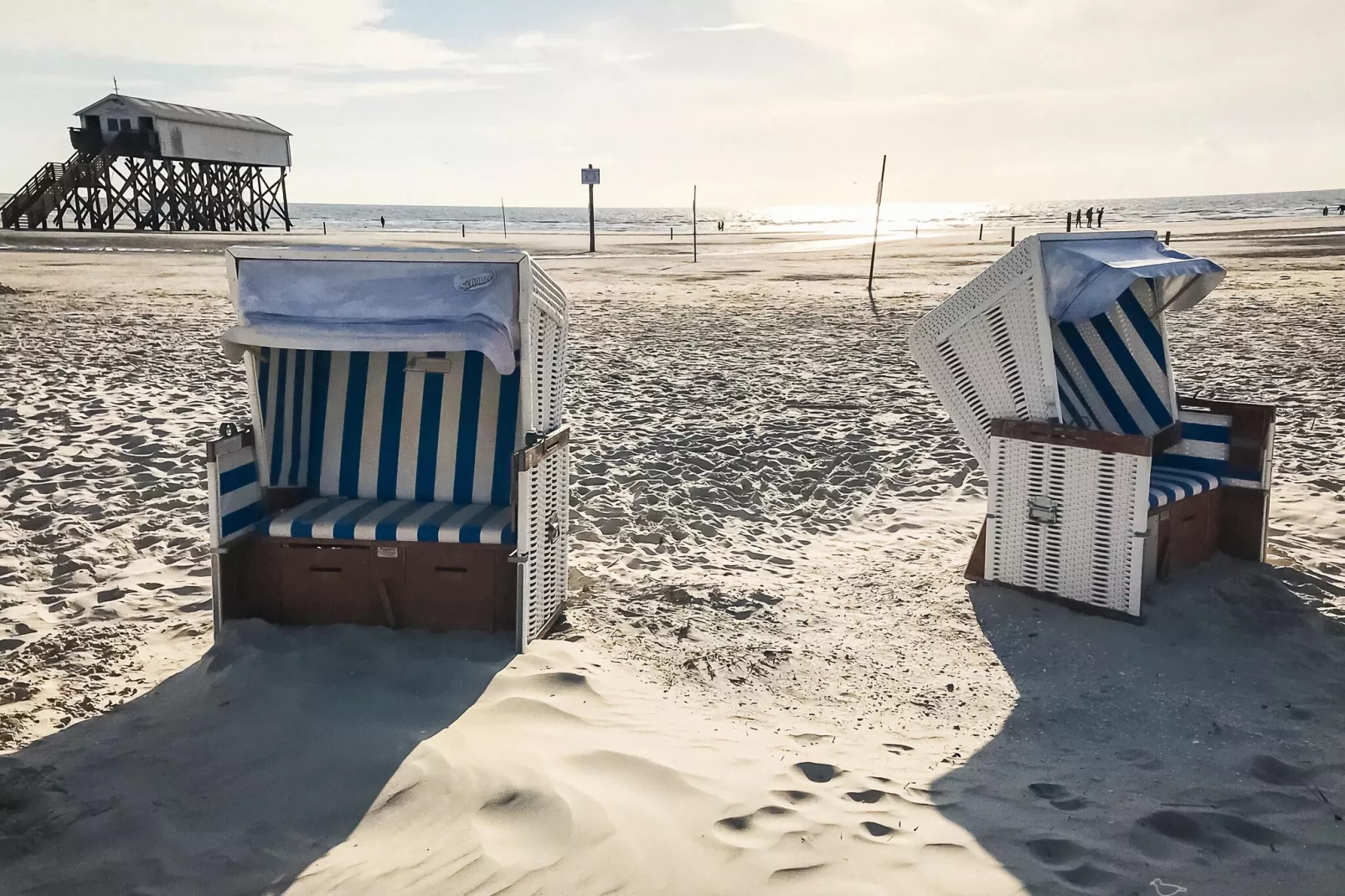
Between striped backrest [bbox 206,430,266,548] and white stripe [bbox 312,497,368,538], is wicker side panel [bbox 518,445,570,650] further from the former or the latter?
striped backrest [bbox 206,430,266,548]

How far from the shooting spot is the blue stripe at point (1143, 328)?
5.02 meters

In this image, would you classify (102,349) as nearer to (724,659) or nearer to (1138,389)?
(724,659)

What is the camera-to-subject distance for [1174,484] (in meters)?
4.48

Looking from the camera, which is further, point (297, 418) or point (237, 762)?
point (297, 418)

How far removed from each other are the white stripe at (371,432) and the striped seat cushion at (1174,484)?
353 centimetres

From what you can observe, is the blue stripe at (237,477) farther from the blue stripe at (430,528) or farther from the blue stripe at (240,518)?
the blue stripe at (430,528)

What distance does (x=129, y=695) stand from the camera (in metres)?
3.57

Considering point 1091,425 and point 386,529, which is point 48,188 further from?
point 1091,425

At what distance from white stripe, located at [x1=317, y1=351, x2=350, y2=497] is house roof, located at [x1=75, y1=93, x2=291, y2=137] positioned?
124 ft

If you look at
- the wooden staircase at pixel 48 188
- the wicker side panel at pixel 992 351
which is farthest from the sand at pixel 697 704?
the wooden staircase at pixel 48 188

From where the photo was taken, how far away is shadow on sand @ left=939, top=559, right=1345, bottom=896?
2.51 metres

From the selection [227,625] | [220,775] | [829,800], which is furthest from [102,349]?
[829,800]

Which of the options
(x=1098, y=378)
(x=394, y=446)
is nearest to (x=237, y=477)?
(x=394, y=446)

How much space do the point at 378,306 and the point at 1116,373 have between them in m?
3.72
